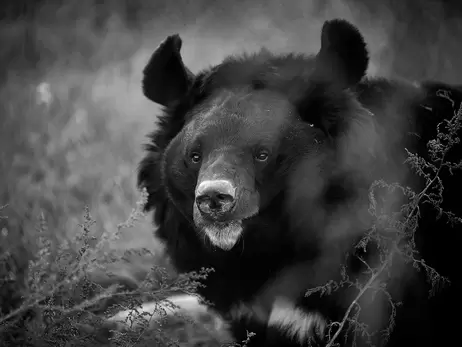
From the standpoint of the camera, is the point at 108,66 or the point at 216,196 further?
the point at 108,66

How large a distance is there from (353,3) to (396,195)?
6.03 metres

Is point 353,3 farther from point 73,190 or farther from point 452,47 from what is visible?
point 73,190

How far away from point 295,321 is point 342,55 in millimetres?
1612

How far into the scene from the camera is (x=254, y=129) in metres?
3.14

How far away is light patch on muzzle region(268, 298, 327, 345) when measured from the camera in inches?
133

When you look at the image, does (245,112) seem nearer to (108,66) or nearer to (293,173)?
(293,173)

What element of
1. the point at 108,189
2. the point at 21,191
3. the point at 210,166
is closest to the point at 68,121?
the point at 108,189

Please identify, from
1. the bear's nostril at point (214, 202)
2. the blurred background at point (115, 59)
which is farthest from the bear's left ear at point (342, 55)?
the blurred background at point (115, 59)

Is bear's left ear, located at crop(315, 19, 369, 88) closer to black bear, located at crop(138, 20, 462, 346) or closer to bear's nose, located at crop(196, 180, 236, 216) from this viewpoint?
black bear, located at crop(138, 20, 462, 346)

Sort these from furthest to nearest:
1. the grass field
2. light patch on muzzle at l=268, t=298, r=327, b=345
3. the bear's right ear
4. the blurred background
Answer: the blurred background < the grass field < the bear's right ear < light patch on muzzle at l=268, t=298, r=327, b=345

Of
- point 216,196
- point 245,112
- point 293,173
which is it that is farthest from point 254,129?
point 216,196

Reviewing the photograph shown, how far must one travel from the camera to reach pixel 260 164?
3.10 metres

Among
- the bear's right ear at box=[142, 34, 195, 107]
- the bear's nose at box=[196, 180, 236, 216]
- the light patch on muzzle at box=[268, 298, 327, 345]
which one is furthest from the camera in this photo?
the bear's right ear at box=[142, 34, 195, 107]

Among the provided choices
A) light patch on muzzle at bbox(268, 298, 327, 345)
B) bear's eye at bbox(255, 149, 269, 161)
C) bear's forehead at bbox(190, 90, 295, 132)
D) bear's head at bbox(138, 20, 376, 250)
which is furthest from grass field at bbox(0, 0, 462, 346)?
bear's eye at bbox(255, 149, 269, 161)
